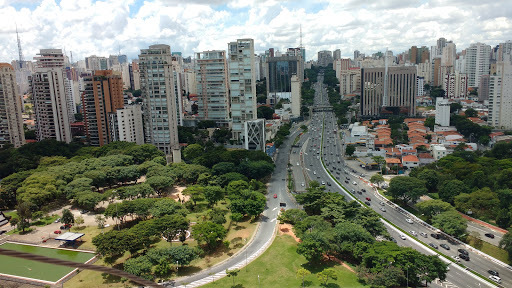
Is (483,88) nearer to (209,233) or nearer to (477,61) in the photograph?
(477,61)

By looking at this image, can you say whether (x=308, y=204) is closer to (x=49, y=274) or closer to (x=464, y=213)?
(x=464, y=213)

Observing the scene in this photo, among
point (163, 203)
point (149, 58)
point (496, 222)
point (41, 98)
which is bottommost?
point (496, 222)

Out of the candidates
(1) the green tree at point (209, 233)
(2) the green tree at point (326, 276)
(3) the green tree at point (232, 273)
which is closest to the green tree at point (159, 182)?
(1) the green tree at point (209, 233)


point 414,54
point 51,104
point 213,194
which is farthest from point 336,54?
point 213,194

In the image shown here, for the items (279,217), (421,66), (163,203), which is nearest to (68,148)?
(163,203)

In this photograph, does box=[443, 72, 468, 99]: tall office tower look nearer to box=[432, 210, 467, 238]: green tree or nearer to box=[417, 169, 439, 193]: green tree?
box=[417, 169, 439, 193]: green tree
